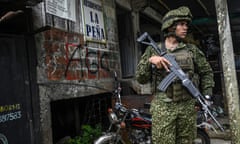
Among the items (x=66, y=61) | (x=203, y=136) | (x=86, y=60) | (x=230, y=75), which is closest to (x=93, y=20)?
(x=86, y=60)

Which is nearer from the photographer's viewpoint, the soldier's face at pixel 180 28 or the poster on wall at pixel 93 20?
the soldier's face at pixel 180 28

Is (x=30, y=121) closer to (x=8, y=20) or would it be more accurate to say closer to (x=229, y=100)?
(x=8, y=20)

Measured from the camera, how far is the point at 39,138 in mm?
3764

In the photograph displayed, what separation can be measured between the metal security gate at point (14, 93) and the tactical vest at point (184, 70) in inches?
78.8

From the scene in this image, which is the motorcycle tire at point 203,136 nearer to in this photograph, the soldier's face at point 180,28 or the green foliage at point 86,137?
the green foliage at point 86,137

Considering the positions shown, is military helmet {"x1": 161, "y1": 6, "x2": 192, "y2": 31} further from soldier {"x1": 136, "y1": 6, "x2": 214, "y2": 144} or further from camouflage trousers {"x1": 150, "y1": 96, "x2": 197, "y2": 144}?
camouflage trousers {"x1": 150, "y1": 96, "x2": 197, "y2": 144}

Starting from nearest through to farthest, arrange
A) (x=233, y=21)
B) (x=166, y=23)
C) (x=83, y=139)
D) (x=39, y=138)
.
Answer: (x=166, y=23) < (x=39, y=138) < (x=83, y=139) < (x=233, y=21)

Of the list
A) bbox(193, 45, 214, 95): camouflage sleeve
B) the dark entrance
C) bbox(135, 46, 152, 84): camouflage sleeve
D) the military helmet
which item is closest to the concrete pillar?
bbox(193, 45, 214, 95): camouflage sleeve

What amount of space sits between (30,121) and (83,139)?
110 centimetres

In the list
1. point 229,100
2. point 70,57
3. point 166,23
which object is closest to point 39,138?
point 70,57

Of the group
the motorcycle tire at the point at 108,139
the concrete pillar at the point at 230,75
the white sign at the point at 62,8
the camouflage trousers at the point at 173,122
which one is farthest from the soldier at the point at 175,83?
the white sign at the point at 62,8

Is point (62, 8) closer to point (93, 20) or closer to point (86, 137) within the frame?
point (93, 20)

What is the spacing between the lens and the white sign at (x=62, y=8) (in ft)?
13.3

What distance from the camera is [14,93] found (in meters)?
3.48
